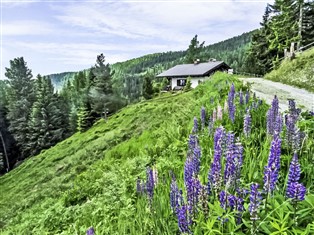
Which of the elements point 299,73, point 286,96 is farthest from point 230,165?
point 299,73

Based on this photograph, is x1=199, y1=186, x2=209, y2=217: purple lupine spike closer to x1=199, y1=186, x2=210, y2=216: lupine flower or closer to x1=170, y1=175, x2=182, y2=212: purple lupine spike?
x1=199, y1=186, x2=210, y2=216: lupine flower

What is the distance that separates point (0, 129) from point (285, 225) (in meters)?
66.8

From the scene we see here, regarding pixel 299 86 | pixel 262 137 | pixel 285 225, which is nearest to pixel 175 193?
pixel 285 225

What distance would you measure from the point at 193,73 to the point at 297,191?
2081 inches

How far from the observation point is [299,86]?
1645cm

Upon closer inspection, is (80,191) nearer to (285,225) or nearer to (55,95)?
(285,225)

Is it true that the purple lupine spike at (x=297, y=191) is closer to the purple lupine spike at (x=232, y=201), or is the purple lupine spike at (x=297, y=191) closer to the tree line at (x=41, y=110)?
the purple lupine spike at (x=232, y=201)

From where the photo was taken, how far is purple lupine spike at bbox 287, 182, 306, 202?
6.79ft

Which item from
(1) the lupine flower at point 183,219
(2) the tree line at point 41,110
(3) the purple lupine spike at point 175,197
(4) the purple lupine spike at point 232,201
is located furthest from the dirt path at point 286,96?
(2) the tree line at point 41,110

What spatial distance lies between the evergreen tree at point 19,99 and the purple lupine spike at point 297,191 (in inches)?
2447

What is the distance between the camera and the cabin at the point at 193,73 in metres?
53.4

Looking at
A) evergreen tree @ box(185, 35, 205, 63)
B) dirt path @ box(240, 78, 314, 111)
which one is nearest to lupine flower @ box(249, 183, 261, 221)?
dirt path @ box(240, 78, 314, 111)

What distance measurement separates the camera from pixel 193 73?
54.0 m

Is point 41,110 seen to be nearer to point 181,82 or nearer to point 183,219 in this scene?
point 181,82
